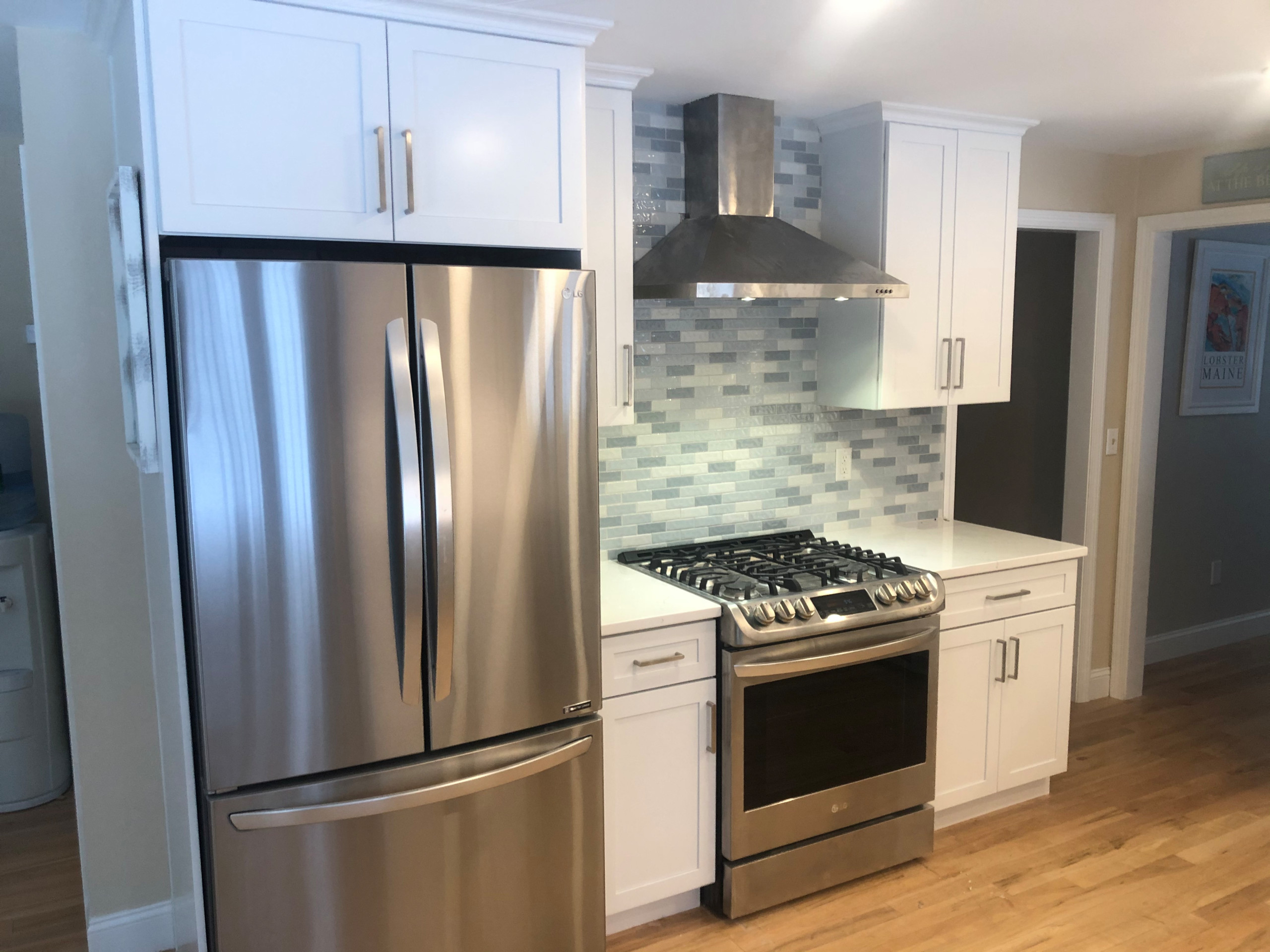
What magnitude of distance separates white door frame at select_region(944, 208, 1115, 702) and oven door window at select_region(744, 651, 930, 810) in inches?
53.8

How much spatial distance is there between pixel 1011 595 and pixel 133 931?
9.19ft

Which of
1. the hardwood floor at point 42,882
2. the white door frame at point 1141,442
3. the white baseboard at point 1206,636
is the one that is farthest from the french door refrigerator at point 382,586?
the white baseboard at point 1206,636

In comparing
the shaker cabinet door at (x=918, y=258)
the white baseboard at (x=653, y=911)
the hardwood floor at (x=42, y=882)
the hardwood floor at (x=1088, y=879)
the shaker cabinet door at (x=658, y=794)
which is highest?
the shaker cabinet door at (x=918, y=258)

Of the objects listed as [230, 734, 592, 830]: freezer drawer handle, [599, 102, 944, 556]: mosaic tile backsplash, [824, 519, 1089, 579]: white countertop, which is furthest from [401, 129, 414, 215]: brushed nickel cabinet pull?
[824, 519, 1089, 579]: white countertop

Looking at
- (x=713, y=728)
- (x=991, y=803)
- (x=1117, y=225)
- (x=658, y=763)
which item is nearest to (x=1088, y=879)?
(x=991, y=803)

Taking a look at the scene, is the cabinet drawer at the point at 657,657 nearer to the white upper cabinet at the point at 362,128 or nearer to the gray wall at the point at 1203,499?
the white upper cabinet at the point at 362,128

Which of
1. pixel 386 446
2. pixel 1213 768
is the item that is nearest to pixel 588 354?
pixel 386 446

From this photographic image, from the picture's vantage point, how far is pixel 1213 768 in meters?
3.74

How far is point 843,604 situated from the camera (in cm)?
276

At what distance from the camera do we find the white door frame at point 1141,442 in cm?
412

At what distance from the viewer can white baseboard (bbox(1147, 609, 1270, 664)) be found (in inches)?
197

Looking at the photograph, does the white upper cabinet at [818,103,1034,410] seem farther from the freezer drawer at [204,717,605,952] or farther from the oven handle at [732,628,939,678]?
the freezer drawer at [204,717,605,952]

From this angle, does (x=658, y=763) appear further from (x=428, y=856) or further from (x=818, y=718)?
(x=428, y=856)

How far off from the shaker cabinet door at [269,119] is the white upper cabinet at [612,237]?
2.58ft
